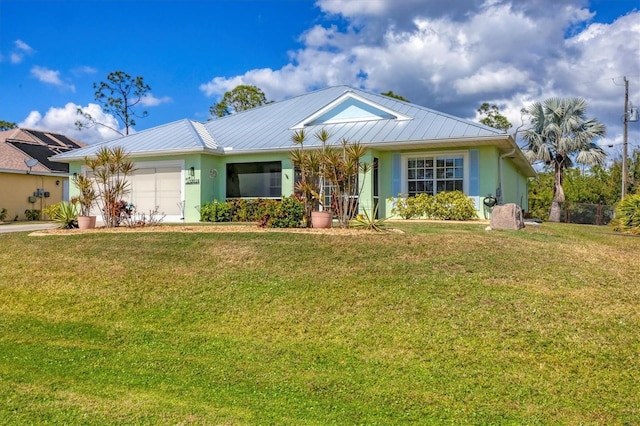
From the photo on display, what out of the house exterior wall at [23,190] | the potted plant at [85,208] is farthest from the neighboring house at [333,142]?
the house exterior wall at [23,190]

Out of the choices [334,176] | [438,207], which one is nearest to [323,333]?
[334,176]

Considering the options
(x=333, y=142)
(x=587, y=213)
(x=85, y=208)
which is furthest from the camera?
(x=587, y=213)

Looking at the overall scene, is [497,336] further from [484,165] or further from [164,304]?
[484,165]

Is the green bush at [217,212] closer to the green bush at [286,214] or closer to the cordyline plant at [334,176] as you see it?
the green bush at [286,214]

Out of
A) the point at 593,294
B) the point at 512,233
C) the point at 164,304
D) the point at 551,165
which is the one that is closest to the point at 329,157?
the point at 512,233

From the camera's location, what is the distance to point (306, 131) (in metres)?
Answer: 18.2

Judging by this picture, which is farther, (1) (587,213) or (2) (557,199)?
(2) (557,199)

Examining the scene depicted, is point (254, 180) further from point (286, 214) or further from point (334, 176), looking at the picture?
point (334, 176)

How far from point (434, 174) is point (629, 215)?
5667mm

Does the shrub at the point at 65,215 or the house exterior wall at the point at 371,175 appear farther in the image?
the house exterior wall at the point at 371,175

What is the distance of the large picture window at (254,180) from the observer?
58.2 ft

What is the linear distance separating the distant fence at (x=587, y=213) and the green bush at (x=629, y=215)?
11.6 metres

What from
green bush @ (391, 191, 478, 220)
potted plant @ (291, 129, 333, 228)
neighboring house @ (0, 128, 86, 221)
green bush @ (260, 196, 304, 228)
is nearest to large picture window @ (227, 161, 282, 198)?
green bush @ (391, 191, 478, 220)

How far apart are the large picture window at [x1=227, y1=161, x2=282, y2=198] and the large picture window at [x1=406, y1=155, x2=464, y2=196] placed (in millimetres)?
4782
